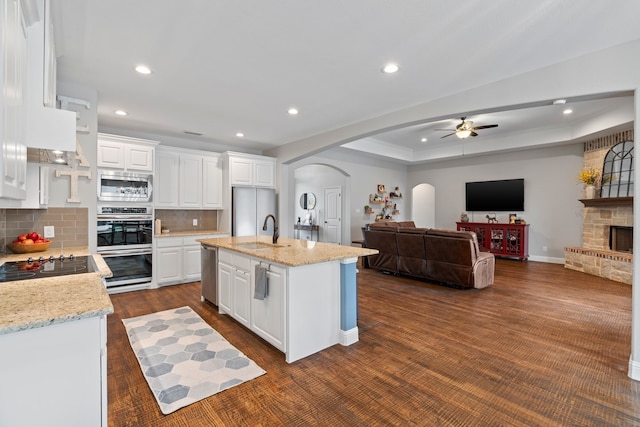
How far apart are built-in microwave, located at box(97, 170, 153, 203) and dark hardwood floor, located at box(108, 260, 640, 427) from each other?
169 centimetres

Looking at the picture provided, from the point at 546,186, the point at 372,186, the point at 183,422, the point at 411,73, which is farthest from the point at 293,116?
the point at 546,186

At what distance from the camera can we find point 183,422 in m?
1.88

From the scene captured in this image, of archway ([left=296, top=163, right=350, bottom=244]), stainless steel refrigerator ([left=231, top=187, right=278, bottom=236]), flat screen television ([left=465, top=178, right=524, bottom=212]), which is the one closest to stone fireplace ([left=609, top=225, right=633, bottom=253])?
flat screen television ([left=465, top=178, right=524, bottom=212])

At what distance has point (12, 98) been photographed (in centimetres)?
121

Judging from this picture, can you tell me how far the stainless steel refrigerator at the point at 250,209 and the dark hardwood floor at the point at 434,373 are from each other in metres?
1.89

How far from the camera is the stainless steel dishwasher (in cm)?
389

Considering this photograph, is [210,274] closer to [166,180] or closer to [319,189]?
[166,180]

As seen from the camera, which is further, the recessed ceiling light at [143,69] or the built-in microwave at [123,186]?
the built-in microwave at [123,186]

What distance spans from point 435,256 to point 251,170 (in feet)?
12.1

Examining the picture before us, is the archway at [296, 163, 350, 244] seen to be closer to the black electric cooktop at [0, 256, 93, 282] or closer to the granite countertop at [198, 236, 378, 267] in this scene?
the granite countertop at [198, 236, 378, 267]

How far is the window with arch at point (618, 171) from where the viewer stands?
552 centimetres

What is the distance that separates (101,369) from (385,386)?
1.79 m

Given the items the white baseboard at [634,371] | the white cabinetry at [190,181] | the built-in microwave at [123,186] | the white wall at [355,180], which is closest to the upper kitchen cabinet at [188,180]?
the white cabinetry at [190,181]

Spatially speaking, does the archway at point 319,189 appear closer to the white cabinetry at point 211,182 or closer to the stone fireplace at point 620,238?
the white cabinetry at point 211,182
